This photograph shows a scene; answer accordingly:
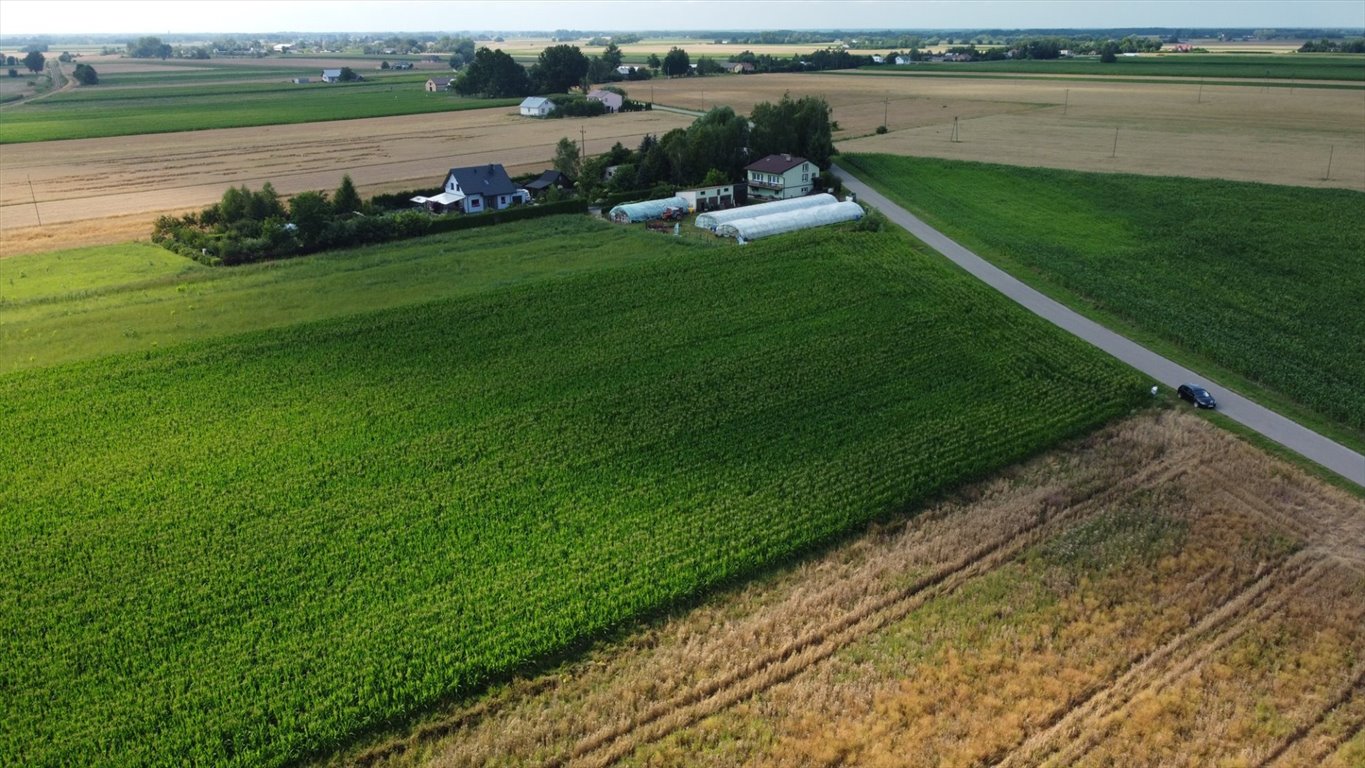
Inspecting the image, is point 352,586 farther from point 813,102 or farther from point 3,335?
point 813,102

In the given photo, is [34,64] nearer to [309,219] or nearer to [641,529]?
[309,219]

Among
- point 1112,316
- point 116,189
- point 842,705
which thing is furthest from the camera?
point 116,189

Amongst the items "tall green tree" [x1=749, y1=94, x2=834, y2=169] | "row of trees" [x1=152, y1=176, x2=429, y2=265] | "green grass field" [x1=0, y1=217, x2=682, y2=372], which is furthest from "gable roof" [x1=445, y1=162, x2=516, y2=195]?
"tall green tree" [x1=749, y1=94, x2=834, y2=169]

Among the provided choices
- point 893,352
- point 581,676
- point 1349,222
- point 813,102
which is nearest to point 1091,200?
point 1349,222

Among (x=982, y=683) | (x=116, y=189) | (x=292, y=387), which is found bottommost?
(x=982, y=683)

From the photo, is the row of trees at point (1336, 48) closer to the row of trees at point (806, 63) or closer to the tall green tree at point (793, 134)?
the row of trees at point (806, 63)

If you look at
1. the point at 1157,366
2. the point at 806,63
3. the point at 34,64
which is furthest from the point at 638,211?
the point at 34,64

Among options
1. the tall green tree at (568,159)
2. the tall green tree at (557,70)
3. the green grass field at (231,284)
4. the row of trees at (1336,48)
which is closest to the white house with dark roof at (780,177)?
the tall green tree at (568,159)

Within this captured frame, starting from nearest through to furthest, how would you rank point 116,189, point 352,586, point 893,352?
point 352,586
point 893,352
point 116,189
